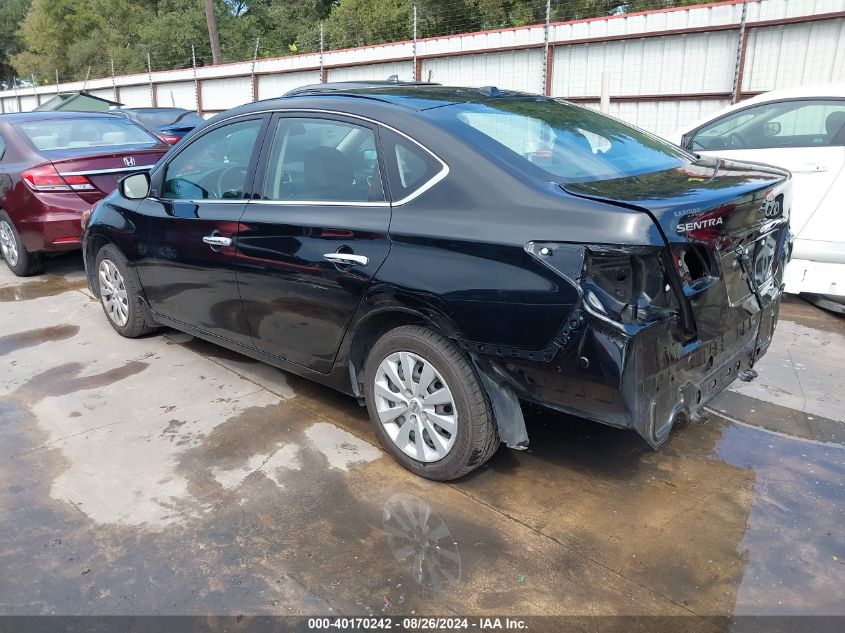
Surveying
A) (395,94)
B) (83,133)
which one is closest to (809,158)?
(395,94)

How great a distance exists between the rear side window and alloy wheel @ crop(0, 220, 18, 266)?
534 centimetres

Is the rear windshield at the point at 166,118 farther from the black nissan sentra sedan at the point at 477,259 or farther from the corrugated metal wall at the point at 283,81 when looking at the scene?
the black nissan sentra sedan at the point at 477,259

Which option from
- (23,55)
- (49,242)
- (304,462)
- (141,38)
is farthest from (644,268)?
(23,55)

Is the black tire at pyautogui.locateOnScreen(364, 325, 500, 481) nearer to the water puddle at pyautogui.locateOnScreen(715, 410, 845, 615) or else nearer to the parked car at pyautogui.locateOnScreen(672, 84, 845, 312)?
the water puddle at pyautogui.locateOnScreen(715, 410, 845, 615)

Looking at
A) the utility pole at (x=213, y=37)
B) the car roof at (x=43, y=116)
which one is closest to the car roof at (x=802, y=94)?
the car roof at (x=43, y=116)

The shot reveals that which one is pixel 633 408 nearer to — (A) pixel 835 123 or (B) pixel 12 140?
(A) pixel 835 123

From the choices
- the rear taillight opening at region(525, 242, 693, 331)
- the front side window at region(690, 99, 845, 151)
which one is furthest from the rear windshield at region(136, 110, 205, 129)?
the rear taillight opening at region(525, 242, 693, 331)

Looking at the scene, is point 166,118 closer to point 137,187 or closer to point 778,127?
point 137,187

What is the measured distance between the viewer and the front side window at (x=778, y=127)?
5301 millimetres

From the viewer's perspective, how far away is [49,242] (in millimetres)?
6406

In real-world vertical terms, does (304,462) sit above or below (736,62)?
below

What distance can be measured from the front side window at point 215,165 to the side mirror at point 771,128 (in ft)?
13.6

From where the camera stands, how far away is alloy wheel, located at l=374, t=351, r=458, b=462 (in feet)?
9.91

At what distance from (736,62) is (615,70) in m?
2.06
